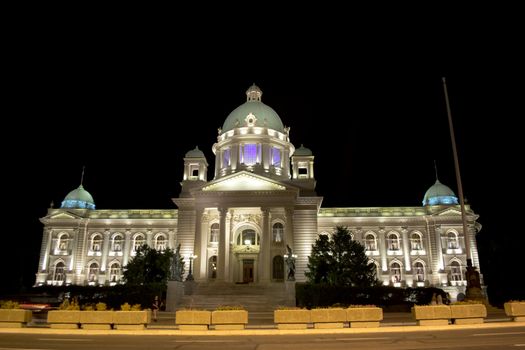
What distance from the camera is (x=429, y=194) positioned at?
68.4 metres

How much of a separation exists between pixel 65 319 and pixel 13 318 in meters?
3.00

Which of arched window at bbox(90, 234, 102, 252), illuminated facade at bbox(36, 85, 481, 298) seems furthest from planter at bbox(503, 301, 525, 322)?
arched window at bbox(90, 234, 102, 252)

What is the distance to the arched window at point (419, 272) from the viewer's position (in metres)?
62.5

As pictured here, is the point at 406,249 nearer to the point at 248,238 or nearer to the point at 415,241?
the point at 415,241

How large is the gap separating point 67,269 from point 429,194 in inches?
2267

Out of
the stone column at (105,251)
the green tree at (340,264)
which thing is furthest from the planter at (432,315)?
the stone column at (105,251)

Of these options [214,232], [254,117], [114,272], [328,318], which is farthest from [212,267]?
[328,318]

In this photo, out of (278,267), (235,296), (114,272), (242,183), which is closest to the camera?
(235,296)

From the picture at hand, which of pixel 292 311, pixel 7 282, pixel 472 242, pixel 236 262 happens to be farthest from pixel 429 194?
pixel 7 282

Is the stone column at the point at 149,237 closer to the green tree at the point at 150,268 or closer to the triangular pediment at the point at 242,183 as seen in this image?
the triangular pediment at the point at 242,183

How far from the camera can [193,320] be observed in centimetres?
2042

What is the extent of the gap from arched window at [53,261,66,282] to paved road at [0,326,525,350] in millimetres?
51433

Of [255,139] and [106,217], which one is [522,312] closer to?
[255,139]

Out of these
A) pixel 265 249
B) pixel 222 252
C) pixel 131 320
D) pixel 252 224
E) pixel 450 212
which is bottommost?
pixel 131 320
